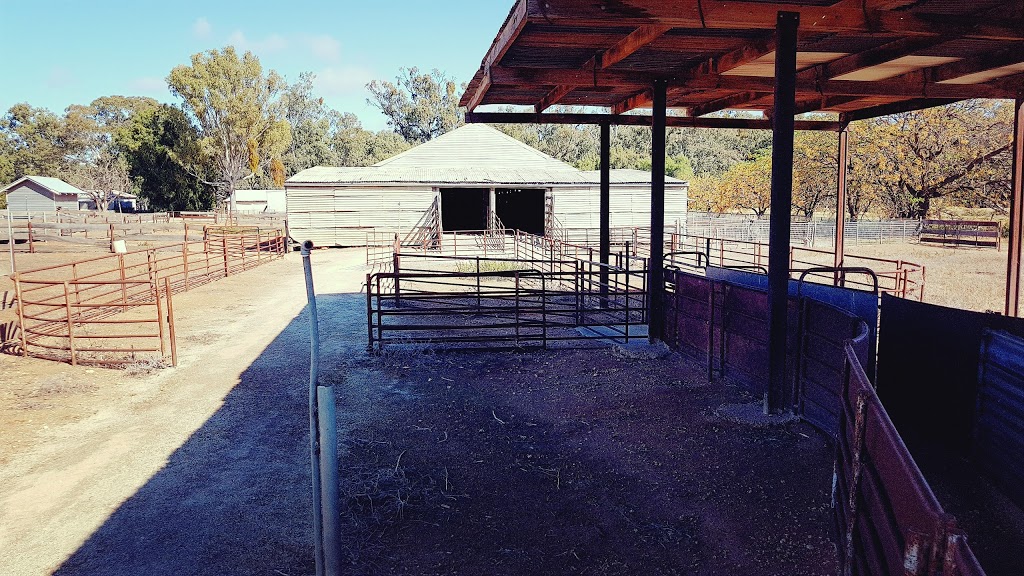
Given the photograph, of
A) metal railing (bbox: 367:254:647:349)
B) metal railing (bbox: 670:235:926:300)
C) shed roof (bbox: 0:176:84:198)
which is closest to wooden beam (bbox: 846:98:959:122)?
metal railing (bbox: 670:235:926:300)

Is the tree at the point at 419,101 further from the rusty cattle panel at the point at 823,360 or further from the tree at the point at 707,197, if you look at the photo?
the rusty cattle panel at the point at 823,360

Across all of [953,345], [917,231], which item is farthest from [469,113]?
[917,231]

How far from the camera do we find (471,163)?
38.4 m

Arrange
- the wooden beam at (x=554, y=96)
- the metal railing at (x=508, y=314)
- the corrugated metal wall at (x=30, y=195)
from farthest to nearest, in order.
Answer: the corrugated metal wall at (x=30, y=195) → the wooden beam at (x=554, y=96) → the metal railing at (x=508, y=314)

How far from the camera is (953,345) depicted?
20.3 ft

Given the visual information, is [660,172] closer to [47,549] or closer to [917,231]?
[47,549]

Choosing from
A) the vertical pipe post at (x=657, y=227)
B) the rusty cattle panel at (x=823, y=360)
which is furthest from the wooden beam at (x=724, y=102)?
the rusty cattle panel at (x=823, y=360)

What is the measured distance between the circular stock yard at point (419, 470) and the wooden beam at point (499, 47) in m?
4.36

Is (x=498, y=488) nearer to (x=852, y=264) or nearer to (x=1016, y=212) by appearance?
(x=1016, y=212)

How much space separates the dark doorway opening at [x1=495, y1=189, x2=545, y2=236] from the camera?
38875 mm

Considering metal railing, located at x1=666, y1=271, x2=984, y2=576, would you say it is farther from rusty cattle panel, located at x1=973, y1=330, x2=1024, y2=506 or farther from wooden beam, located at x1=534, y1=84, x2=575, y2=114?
wooden beam, located at x1=534, y1=84, x2=575, y2=114

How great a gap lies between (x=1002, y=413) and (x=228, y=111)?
64466 mm

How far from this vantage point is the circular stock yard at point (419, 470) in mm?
4750

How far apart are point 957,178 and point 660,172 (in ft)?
117
